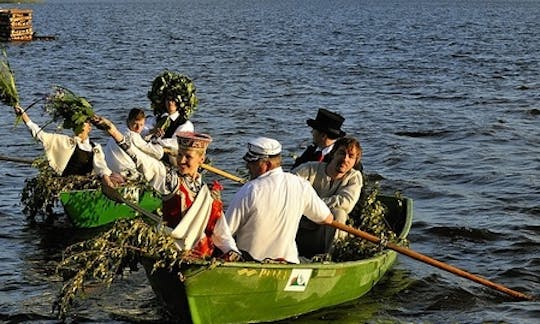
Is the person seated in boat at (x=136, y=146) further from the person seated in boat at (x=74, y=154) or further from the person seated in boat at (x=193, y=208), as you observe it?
the person seated in boat at (x=193, y=208)

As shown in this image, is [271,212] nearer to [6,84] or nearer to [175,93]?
[6,84]

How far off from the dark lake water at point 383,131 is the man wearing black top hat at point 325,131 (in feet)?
6.32

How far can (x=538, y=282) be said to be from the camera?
12.9m

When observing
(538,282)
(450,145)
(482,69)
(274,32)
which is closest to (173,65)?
(482,69)

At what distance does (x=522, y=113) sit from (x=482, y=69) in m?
13.4

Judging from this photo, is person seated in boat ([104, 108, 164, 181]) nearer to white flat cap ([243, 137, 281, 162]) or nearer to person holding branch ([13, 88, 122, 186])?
person holding branch ([13, 88, 122, 186])

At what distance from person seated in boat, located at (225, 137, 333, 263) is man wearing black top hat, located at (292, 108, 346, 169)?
1.79 m

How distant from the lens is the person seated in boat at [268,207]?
9305 mm

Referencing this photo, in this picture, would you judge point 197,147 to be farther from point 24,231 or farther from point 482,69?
point 482,69

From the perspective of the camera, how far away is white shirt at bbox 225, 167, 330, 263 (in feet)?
30.7


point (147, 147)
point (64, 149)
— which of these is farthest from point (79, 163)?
point (147, 147)

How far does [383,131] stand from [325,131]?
13.6 metres

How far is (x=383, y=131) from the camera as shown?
25.1 meters

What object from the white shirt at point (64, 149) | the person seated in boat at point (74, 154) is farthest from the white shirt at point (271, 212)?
the white shirt at point (64, 149)
